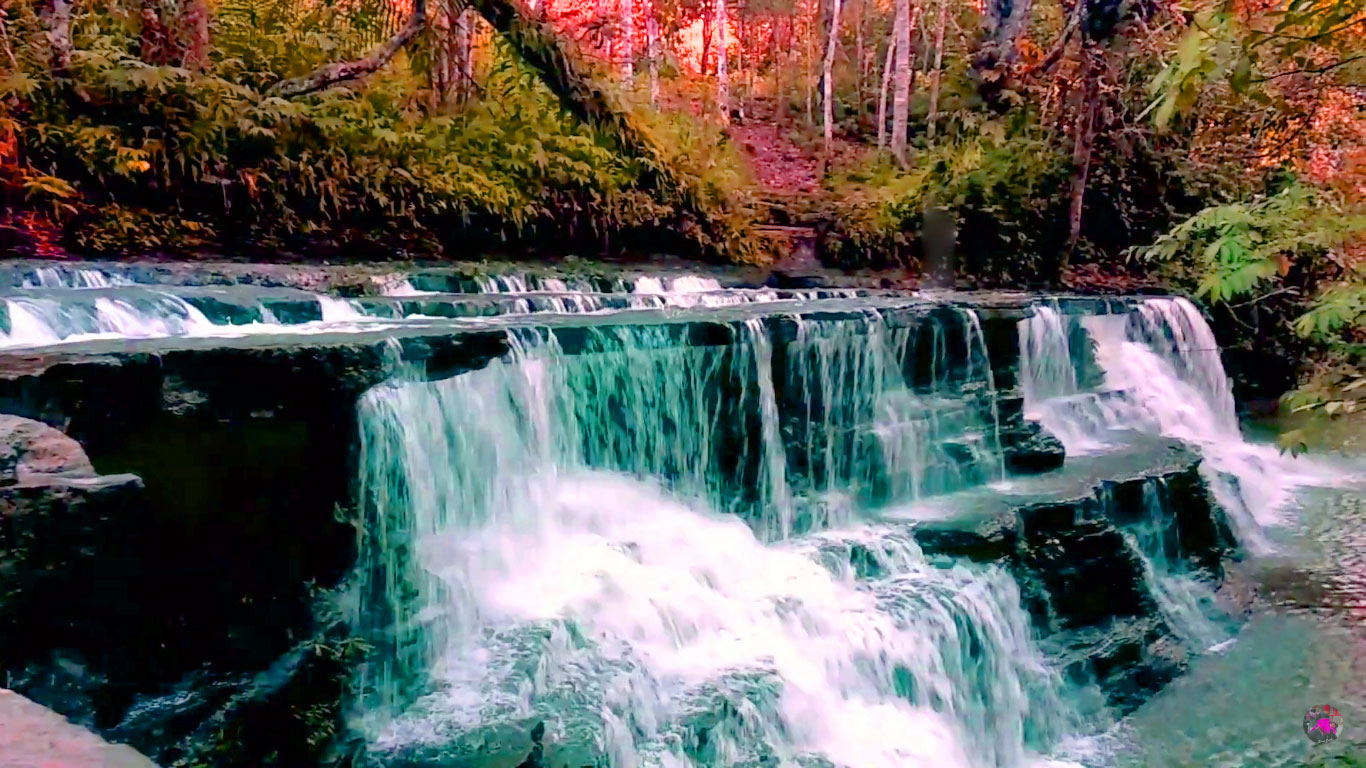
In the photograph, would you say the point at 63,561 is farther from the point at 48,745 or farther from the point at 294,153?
the point at 294,153

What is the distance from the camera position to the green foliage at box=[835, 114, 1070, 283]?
14.1 metres

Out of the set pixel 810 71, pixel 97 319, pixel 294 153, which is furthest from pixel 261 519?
pixel 810 71

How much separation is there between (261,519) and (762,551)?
3.06 meters

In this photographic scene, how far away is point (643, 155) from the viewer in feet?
39.5

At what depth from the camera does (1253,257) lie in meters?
4.18

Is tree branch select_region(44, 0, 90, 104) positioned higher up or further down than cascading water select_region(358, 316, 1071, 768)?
higher up

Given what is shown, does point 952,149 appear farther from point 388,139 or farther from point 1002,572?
point 1002,572

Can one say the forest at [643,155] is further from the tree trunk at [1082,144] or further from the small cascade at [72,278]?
the small cascade at [72,278]

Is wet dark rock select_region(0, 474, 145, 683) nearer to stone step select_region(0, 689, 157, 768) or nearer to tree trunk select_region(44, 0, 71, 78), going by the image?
stone step select_region(0, 689, 157, 768)

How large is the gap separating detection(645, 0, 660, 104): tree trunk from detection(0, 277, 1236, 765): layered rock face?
1043cm

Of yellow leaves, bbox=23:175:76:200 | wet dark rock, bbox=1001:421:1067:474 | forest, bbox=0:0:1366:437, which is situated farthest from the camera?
wet dark rock, bbox=1001:421:1067:474

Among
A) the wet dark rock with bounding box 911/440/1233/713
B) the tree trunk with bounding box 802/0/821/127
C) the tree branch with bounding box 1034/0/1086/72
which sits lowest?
the wet dark rock with bounding box 911/440/1233/713

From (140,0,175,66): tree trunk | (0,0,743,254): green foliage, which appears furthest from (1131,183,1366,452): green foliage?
(140,0,175,66): tree trunk

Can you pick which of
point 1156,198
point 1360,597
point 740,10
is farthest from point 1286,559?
point 740,10
